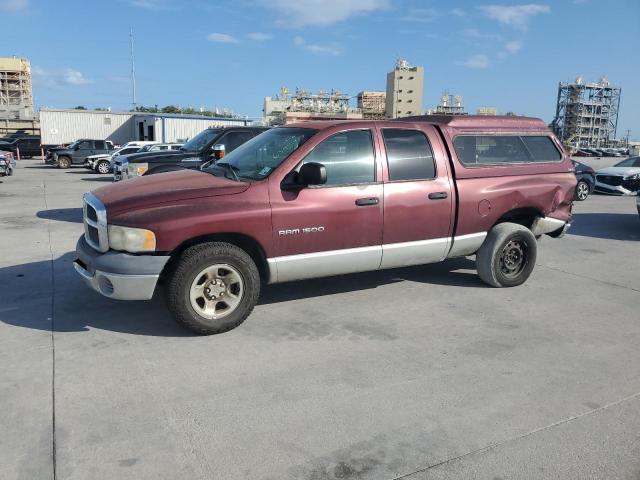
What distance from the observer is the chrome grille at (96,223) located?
4334 mm

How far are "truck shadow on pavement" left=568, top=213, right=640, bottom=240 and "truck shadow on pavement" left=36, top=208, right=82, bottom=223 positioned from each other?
9.98 metres

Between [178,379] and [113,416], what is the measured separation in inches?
23.0

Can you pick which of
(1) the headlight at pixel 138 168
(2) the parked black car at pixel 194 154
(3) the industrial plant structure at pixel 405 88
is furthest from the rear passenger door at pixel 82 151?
(3) the industrial plant structure at pixel 405 88

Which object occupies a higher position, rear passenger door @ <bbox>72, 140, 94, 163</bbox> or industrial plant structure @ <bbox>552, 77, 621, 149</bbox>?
industrial plant structure @ <bbox>552, 77, 621, 149</bbox>

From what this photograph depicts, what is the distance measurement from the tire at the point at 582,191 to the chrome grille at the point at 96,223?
49.4 feet

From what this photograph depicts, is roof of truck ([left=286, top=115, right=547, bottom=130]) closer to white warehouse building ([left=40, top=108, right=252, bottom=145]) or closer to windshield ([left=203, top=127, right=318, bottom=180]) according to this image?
windshield ([left=203, top=127, right=318, bottom=180])

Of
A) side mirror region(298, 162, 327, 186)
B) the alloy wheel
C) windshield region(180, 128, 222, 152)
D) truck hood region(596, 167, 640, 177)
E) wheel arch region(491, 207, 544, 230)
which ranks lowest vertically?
the alloy wheel

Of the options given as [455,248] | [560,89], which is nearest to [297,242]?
[455,248]

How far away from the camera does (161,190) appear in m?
4.54

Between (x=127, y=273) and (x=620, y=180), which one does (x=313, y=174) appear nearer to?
(x=127, y=273)

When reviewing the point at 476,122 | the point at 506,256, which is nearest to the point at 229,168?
the point at 476,122

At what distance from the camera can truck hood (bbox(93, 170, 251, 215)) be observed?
4355 millimetres

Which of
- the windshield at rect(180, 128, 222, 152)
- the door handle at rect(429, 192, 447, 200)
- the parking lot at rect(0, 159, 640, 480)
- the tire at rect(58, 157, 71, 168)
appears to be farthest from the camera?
the tire at rect(58, 157, 71, 168)

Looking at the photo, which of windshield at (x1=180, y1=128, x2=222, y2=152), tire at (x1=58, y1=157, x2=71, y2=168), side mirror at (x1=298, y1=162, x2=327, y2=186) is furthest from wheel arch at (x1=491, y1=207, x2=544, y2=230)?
tire at (x1=58, y1=157, x2=71, y2=168)
